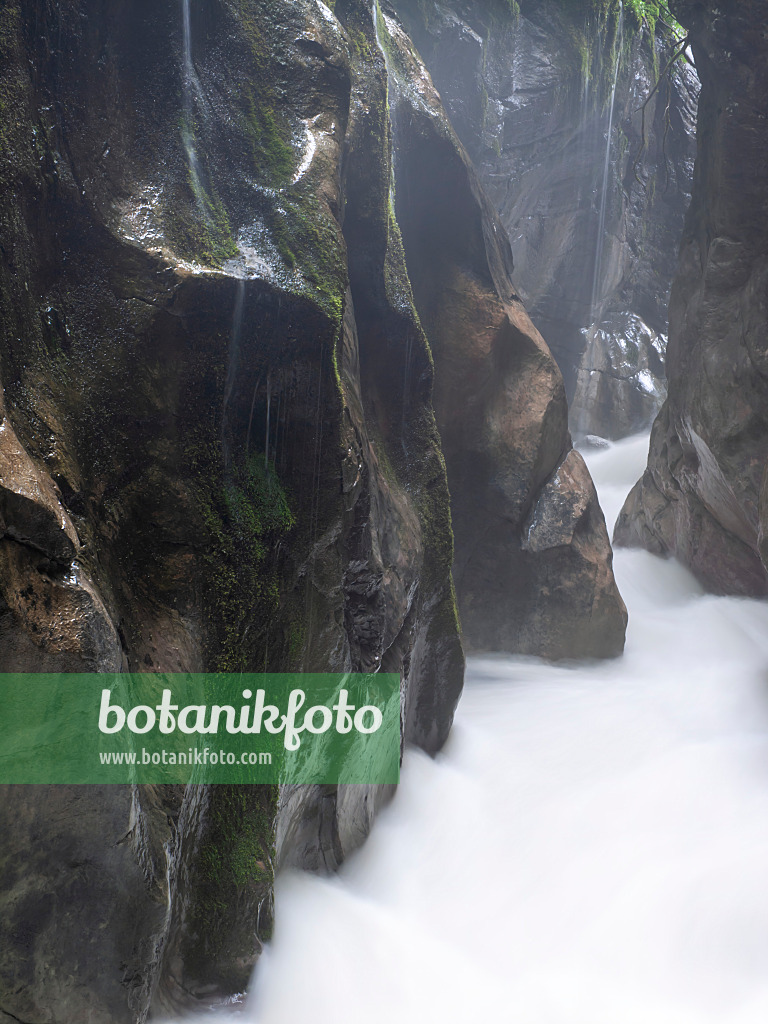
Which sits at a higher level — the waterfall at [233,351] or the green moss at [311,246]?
the green moss at [311,246]

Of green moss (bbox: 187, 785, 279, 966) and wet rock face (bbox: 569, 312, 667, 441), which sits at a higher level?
green moss (bbox: 187, 785, 279, 966)

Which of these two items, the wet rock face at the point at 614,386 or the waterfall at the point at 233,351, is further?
the wet rock face at the point at 614,386

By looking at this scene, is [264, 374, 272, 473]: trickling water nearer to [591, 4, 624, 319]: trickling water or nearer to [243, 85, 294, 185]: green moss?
[243, 85, 294, 185]: green moss

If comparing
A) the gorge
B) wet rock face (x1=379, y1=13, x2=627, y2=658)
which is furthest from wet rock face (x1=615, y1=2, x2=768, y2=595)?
wet rock face (x1=379, y1=13, x2=627, y2=658)

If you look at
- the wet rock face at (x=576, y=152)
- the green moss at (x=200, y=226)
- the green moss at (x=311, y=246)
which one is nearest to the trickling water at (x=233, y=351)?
the green moss at (x=200, y=226)

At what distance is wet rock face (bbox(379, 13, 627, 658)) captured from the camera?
278 inches

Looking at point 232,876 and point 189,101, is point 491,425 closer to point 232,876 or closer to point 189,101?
point 189,101

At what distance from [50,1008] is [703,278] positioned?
27.7 feet

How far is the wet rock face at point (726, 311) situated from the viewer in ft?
23.3

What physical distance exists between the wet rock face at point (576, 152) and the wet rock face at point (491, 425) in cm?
445

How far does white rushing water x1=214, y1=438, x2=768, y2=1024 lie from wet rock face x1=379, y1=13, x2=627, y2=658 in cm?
→ 88

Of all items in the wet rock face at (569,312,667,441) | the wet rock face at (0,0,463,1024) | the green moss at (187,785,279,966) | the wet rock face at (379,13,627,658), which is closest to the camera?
the wet rock face at (0,0,463,1024)

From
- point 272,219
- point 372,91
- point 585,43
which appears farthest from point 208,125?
point 585,43

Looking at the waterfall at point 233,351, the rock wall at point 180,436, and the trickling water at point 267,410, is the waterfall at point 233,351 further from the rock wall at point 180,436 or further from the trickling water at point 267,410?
the trickling water at point 267,410
